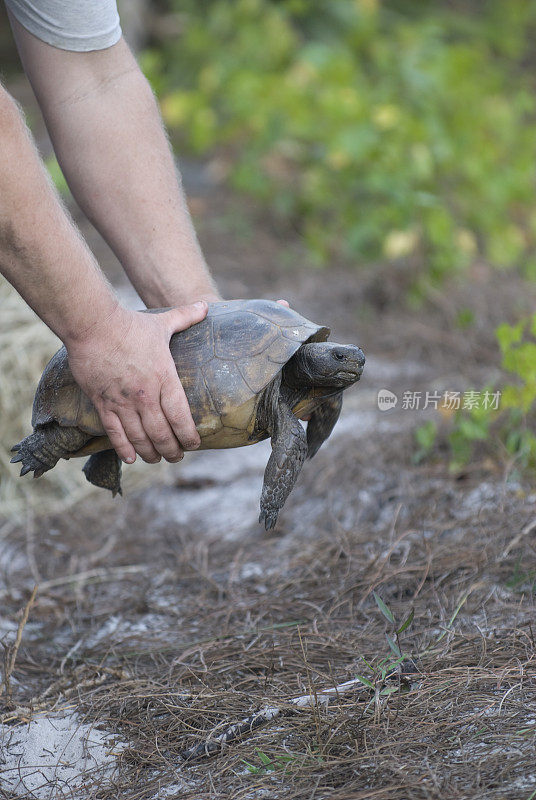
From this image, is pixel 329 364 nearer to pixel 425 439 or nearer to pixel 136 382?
pixel 136 382

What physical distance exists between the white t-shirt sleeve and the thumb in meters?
0.64

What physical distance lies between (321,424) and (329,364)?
0.27 meters

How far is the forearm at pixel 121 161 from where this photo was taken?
1879 millimetres

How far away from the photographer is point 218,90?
240 inches

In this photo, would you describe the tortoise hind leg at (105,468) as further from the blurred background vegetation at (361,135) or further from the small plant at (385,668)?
the blurred background vegetation at (361,135)

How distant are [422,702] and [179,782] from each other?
0.44 metres

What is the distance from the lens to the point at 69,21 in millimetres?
1804

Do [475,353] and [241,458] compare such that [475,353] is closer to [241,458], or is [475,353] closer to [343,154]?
[241,458]

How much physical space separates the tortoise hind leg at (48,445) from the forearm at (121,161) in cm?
37
